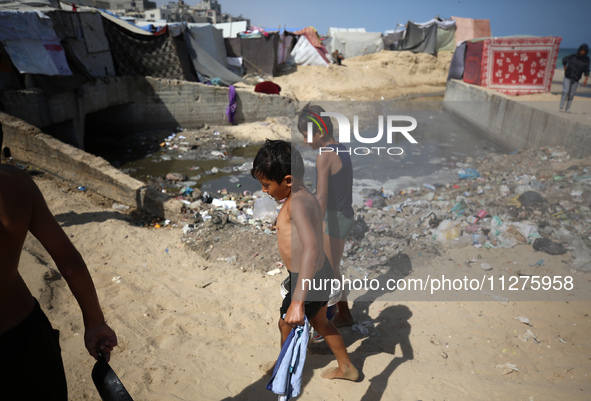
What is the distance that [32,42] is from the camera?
7.41m

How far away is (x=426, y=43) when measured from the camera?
22672 millimetres

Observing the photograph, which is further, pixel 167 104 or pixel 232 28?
pixel 232 28

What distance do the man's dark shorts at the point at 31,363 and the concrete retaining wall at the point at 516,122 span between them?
813cm

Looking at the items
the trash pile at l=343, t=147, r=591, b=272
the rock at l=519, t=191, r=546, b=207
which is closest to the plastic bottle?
the trash pile at l=343, t=147, r=591, b=272

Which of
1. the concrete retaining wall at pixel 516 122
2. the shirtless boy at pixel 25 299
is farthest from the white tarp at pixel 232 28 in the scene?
the shirtless boy at pixel 25 299

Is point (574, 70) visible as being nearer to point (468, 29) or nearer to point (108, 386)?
point (108, 386)

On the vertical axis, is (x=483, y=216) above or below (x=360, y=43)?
below

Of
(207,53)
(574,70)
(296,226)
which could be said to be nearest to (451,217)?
(296,226)

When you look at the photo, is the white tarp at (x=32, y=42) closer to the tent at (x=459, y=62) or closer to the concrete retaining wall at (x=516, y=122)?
the concrete retaining wall at (x=516, y=122)

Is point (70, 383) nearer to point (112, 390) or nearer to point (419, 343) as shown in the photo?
point (112, 390)

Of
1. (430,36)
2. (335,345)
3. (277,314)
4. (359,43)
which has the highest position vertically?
(430,36)

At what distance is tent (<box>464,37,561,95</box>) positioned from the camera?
425 inches

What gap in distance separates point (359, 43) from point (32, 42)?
1985 centimetres

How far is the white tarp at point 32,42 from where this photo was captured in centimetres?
707
